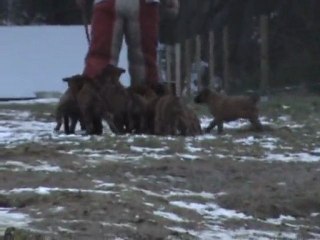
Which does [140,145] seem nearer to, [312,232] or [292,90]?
[312,232]

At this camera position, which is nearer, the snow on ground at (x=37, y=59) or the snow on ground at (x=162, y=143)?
the snow on ground at (x=162, y=143)

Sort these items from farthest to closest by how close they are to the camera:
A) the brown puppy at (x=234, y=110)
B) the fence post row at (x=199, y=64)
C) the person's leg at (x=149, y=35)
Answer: the fence post row at (x=199, y=64) → the person's leg at (x=149, y=35) → the brown puppy at (x=234, y=110)

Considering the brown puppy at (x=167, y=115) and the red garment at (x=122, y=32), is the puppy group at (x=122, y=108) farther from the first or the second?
the red garment at (x=122, y=32)

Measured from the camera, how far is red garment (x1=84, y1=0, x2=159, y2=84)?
17.2 meters

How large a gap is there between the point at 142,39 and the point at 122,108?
7.19 ft

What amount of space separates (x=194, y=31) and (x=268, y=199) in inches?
1267

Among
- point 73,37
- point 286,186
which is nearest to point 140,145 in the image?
point 286,186

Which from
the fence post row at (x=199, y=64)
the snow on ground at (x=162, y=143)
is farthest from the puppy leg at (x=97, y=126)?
the fence post row at (x=199, y=64)

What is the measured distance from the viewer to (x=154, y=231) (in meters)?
8.52

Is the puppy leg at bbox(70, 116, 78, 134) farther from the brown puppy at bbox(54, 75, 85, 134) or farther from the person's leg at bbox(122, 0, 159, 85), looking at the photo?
the person's leg at bbox(122, 0, 159, 85)

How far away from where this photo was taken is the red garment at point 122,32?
17.2 m

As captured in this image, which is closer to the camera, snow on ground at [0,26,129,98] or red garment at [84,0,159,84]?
red garment at [84,0,159,84]

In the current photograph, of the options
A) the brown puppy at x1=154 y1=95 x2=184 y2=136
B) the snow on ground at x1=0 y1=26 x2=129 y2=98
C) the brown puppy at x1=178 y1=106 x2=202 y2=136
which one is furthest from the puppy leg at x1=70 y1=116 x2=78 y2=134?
the snow on ground at x1=0 y1=26 x2=129 y2=98

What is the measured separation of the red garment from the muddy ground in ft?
6.17
